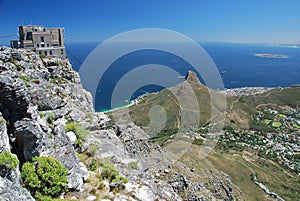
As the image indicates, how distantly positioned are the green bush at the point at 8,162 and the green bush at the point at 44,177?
79cm

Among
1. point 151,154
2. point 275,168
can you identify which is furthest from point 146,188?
point 275,168

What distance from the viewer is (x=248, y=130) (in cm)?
10050

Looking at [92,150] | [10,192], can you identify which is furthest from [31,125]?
[92,150]

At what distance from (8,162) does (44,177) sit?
4.32ft

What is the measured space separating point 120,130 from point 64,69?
8.57 metres

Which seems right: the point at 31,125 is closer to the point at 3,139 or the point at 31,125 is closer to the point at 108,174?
the point at 3,139

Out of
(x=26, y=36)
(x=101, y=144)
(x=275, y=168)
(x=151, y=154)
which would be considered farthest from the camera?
(x=275, y=168)

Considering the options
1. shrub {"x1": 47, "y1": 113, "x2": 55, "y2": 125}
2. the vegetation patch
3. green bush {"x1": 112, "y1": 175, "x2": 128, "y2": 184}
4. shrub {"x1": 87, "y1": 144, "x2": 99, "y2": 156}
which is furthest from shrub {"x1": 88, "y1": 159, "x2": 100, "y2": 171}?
the vegetation patch

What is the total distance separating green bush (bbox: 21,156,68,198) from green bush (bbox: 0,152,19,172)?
787 millimetres

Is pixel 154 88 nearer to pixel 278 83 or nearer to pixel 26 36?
pixel 278 83

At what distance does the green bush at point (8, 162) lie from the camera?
Answer: 6805 mm

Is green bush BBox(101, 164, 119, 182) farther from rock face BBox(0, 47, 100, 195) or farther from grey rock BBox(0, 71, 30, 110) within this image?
grey rock BBox(0, 71, 30, 110)

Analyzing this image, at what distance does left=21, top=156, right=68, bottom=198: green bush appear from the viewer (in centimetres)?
752

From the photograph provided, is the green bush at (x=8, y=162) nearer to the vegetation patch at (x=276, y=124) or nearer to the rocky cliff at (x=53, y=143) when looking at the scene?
the rocky cliff at (x=53, y=143)
